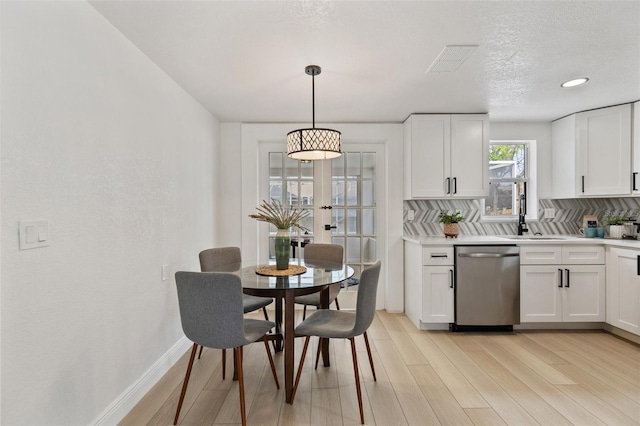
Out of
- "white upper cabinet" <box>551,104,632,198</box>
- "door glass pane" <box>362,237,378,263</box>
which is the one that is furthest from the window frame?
"door glass pane" <box>362,237,378,263</box>

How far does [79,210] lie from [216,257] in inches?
49.5

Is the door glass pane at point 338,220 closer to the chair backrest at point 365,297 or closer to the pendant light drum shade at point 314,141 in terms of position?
the pendant light drum shade at point 314,141

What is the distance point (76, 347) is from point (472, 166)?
3683 mm

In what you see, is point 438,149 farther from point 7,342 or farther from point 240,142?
point 7,342

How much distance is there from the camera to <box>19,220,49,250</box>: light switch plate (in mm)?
1273

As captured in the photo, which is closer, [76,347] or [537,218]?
[76,347]

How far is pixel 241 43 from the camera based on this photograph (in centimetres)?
202

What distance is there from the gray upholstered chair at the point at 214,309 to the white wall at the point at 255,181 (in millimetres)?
2096

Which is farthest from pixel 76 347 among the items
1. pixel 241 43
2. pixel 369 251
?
pixel 369 251

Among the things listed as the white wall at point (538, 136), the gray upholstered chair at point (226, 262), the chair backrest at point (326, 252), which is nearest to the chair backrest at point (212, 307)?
the gray upholstered chair at point (226, 262)

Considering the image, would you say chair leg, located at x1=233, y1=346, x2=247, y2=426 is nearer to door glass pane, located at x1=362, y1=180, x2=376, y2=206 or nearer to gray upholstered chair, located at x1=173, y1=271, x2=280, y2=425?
gray upholstered chair, located at x1=173, y1=271, x2=280, y2=425

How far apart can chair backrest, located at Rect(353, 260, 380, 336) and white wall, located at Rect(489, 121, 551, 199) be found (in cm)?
297

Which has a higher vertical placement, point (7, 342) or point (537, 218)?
point (537, 218)

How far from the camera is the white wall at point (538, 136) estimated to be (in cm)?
388
